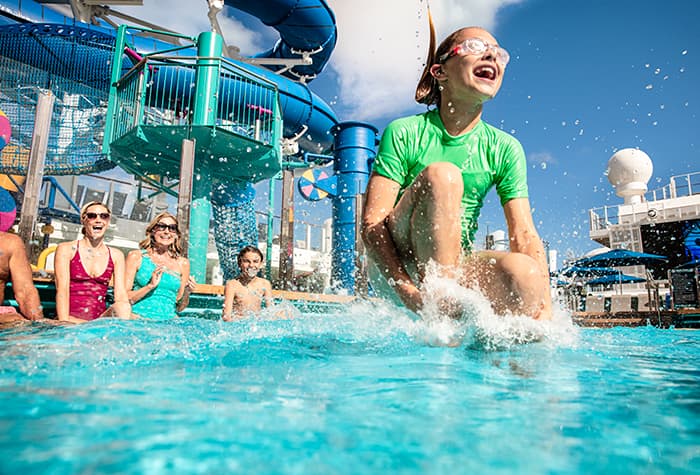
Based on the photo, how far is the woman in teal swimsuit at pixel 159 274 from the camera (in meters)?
4.39

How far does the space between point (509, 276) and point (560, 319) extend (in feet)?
2.27

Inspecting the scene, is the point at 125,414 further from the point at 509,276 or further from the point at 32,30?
the point at 32,30

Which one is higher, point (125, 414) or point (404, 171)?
point (404, 171)

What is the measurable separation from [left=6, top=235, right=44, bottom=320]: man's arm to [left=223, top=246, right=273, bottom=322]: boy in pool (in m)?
1.98

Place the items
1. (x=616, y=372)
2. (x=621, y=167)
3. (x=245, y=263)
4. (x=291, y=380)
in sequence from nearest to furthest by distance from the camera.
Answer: (x=291, y=380), (x=616, y=372), (x=245, y=263), (x=621, y=167)

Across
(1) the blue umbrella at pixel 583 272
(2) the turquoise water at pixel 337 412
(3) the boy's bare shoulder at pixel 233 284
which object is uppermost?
(1) the blue umbrella at pixel 583 272

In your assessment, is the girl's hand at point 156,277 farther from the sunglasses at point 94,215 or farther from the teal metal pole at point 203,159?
the teal metal pole at point 203,159

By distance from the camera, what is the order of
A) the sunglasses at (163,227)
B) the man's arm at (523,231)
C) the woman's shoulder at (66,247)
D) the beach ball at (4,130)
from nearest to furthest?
the man's arm at (523,231) < the woman's shoulder at (66,247) < the sunglasses at (163,227) < the beach ball at (4,130)

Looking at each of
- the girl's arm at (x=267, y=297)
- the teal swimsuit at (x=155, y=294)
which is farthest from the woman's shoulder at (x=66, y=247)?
the girl's arm at (x=267, y=297)

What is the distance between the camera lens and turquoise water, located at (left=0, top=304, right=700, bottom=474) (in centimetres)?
74

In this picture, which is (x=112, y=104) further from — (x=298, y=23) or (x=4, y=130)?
(x=298, y=23)

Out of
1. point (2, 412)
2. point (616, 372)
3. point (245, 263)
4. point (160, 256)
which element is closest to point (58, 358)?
point (2, 412)

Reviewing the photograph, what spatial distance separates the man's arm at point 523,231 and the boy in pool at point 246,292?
3.50 metres

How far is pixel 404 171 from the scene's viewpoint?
2.59 meters
